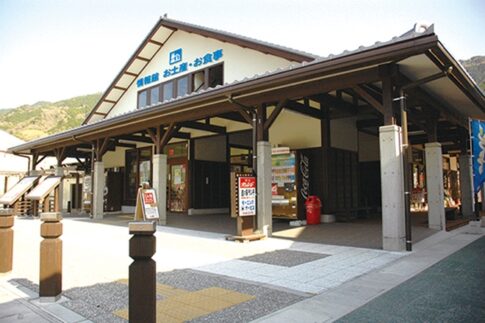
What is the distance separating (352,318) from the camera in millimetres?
3400

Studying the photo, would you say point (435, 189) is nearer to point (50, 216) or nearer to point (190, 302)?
point (190, 302)

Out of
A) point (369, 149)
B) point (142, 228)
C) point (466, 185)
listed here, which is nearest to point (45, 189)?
point (142, 228)

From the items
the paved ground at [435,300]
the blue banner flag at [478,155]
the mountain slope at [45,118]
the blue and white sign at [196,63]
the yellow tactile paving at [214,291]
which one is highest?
the mountain slope at [45,118]

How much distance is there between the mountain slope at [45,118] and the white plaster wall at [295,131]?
73658mm

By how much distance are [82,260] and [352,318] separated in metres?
4.85

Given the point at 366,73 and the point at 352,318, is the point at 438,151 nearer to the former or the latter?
the point at 366,73

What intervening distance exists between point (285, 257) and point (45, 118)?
9192cm

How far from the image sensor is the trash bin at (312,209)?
37.0 ft

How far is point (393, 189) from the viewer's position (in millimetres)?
6621

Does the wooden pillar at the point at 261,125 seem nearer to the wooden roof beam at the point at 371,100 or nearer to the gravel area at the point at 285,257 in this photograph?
the wooden roof beam at the point at 371,100

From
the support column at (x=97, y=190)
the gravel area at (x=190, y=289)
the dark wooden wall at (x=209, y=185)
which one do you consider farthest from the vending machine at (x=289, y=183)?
the support column at (x=97, y=190)

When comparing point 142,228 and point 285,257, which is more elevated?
point 142,228

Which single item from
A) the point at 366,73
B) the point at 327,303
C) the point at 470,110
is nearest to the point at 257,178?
the point at 366,73

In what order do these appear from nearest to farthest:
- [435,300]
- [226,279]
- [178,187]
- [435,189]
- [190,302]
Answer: [435,300], [190,302], [226,279], [435,189], [178,187]
